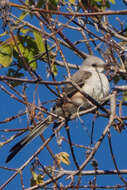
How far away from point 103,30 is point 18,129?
1364 millimetres

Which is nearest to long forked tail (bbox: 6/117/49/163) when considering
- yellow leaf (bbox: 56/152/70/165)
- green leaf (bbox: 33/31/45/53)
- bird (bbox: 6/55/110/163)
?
bird (bbox: 6/55/110/163)

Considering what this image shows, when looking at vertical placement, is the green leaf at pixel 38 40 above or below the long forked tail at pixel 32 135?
above

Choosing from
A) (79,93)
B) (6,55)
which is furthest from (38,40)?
(79,93)

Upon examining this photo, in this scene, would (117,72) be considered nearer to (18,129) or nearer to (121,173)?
(121,173)

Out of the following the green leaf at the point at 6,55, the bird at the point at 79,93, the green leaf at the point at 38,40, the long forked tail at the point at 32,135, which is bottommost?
the long forked tail at the point at 32,135

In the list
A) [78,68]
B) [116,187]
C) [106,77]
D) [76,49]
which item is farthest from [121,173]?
[78,68]

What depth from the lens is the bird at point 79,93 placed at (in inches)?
162

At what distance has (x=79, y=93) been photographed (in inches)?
179

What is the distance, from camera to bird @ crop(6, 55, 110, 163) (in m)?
4.11

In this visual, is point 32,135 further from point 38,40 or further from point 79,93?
point 38,40

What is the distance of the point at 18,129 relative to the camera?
391 centimetres

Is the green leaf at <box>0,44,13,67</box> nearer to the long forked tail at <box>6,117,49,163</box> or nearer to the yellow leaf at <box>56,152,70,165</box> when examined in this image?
the long forked tail at <box>6,117,49,163</box>

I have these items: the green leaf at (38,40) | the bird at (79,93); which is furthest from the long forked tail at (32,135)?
the green leaf at (38,40)

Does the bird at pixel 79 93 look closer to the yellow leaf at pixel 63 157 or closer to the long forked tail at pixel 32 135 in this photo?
the long forked tail at pixel 32 135
